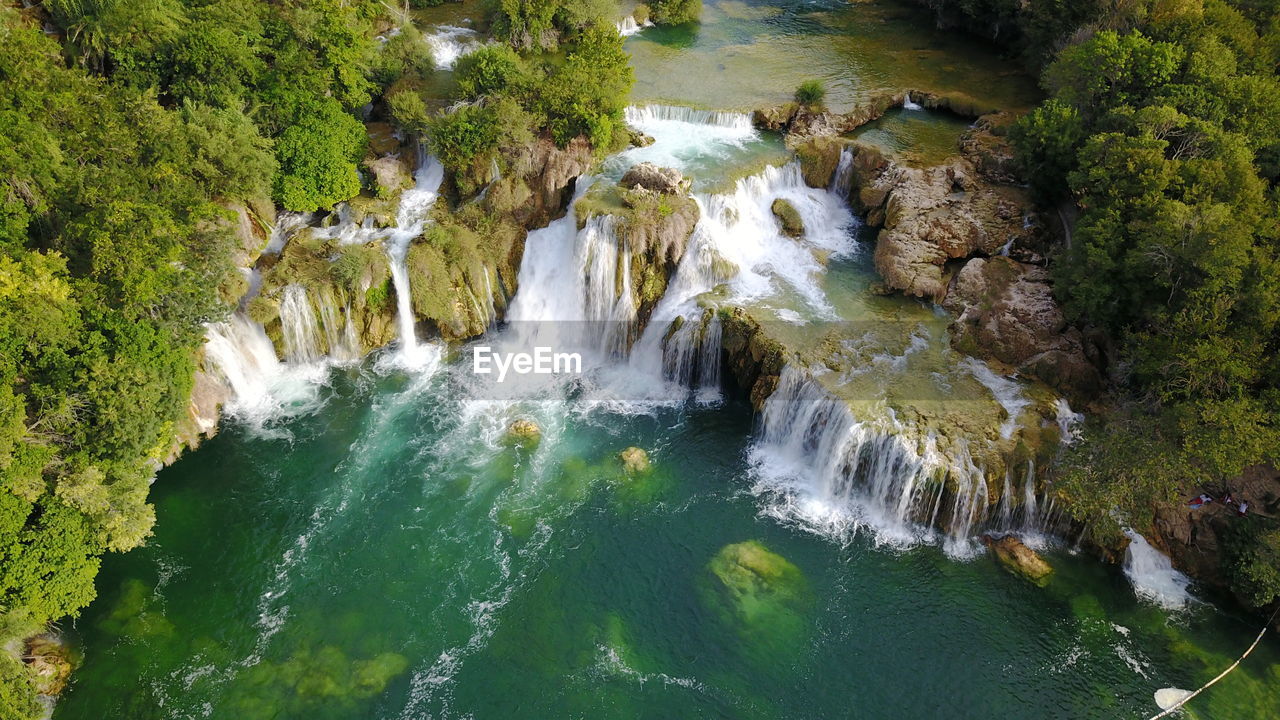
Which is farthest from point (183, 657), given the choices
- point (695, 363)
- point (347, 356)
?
point (695, 363)

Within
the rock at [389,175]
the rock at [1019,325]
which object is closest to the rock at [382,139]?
the rock at [389,175]

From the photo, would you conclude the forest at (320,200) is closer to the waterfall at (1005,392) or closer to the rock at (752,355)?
the waterfall at (1005,392)

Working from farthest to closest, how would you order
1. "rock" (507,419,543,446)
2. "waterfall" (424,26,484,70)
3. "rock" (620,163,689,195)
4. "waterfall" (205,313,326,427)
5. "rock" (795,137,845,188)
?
"waterfall" (424,26,484,70), "rock" (795,137,845,188), "rock" (620,163,689,195), "waterfall" (205,313,326,427), "rock" (507,419,543,446)

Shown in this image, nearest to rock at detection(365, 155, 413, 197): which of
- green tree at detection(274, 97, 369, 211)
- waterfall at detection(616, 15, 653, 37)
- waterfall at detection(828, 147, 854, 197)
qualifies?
green tree at detection(274, 97, 369, 211)

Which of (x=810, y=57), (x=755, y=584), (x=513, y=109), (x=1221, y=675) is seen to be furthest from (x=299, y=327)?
(x=810, y=57)

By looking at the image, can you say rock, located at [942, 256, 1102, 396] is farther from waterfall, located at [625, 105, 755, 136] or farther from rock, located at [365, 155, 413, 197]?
rock, located at [365, 155, 413, 197]

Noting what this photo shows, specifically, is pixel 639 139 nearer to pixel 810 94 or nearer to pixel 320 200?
pixel 810 94
